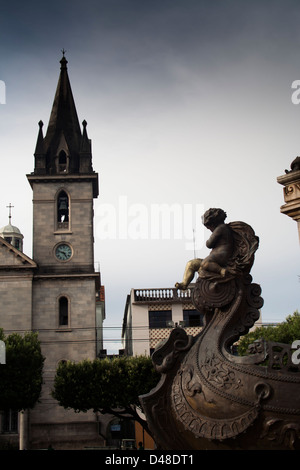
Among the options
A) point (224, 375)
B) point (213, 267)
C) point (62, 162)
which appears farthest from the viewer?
point (62, 162)

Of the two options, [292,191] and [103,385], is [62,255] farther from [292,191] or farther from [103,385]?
[292,191]

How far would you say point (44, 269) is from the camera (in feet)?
163

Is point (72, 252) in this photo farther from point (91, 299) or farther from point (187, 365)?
point (187, 365)

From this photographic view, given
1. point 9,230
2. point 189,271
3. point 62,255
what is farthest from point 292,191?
point 9,230

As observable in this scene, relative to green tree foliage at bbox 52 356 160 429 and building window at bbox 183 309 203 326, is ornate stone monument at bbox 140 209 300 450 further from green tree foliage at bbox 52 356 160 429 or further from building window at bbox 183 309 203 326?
building window at bbox 183 309 203 326

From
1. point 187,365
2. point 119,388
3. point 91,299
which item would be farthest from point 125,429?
point 187,365

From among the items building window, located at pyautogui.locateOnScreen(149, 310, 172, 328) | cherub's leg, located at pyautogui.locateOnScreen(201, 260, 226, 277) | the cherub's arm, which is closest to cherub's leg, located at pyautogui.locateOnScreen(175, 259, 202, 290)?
cherub's leg, located at pyautogui.locateOnScreen(201, 260, 226, 277)

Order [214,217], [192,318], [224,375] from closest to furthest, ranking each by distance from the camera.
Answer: [224,375] < [214,217] < [192,318]

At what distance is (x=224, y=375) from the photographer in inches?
460

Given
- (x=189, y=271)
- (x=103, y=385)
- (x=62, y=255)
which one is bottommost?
(x=103, y=385)

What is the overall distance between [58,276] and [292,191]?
128ft
